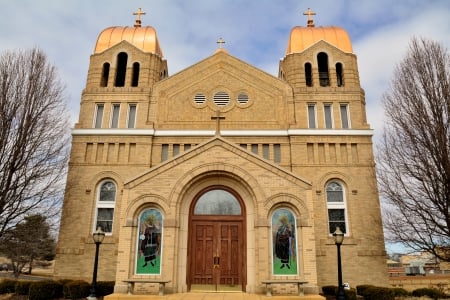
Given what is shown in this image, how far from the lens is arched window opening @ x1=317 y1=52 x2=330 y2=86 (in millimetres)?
24781

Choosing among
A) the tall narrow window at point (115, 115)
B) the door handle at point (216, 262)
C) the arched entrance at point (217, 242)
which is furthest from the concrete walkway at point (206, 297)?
the tall narrow window at point (115, 115)

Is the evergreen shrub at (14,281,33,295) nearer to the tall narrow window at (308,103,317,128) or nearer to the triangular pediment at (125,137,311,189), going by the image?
the triangular pediment at (125,137,311,189)

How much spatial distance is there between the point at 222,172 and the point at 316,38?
1402cm

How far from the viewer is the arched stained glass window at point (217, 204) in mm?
16688

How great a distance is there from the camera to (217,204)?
16812 millimetres

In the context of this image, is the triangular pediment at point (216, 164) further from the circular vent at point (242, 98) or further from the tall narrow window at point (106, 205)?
the circular vent at point (242, 98)

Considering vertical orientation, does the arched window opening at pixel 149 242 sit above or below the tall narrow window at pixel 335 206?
below

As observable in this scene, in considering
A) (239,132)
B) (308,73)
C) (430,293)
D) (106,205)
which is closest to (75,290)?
(106,205)

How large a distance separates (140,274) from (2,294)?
8.26 m

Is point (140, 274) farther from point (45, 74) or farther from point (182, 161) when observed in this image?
point (45, 74)

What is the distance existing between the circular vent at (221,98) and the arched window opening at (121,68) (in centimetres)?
679

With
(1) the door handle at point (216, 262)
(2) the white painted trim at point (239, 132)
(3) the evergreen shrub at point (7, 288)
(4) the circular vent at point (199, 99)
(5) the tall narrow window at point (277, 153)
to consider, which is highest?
(4) the circular vent at point (199, 99)

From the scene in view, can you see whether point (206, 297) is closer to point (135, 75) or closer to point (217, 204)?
point (217, 204)

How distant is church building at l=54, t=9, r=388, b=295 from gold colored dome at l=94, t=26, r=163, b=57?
108 mm
